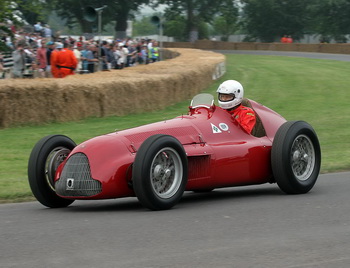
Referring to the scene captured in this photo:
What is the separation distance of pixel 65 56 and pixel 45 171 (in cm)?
1327

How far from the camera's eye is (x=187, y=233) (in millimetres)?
6113

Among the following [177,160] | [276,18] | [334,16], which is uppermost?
[177,160]

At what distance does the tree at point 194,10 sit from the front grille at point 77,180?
241 ft

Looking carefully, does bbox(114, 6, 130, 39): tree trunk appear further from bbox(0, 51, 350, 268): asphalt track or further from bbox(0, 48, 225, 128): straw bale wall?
bbox(0, 51, 350, 268): asphalt track

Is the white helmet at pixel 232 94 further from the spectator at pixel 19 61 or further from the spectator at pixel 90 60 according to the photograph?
the spectator at pixel 90 60

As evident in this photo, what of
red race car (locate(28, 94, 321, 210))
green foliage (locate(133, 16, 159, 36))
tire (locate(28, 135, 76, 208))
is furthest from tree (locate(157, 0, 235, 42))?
green foliage (locate(133, 16, 159, 36))

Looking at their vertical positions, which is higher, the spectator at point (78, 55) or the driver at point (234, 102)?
the driver at point (234, 102)

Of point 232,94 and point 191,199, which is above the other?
point 232,94

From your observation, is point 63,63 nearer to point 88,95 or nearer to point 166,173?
point 88,95

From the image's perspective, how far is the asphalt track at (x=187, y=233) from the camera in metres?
5.23

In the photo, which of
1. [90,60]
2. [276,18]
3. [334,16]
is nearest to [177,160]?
[90,60]

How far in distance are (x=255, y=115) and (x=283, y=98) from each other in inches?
572

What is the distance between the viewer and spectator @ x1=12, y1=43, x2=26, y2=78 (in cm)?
2145

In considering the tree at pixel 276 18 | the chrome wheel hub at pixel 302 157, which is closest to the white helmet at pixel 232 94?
the chrome wheel hub at pixel 302 157
